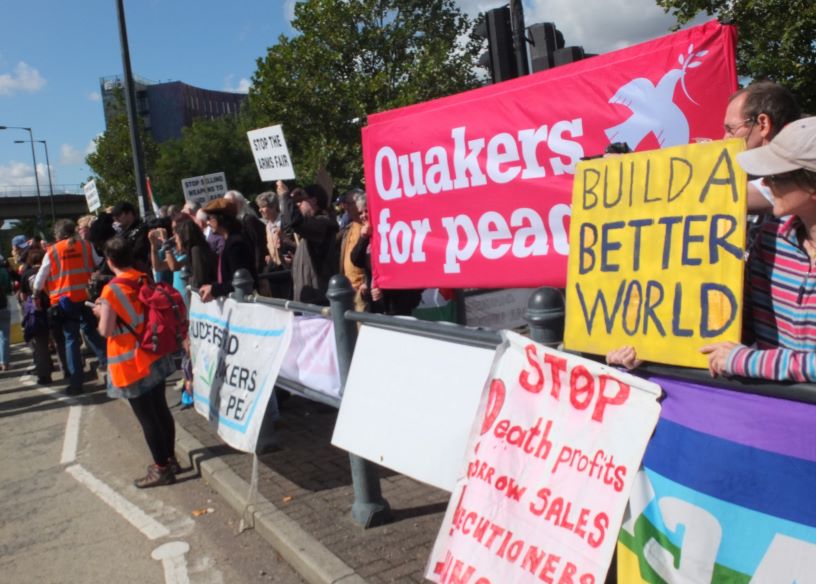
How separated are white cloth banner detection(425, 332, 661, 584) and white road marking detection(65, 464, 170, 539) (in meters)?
2.64

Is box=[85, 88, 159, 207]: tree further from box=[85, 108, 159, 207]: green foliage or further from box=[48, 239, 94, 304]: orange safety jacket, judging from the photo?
box=[48, 239, 94, 304]: orange safety jacket

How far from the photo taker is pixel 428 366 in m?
3.28

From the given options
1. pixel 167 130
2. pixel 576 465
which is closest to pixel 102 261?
pixel 576 465

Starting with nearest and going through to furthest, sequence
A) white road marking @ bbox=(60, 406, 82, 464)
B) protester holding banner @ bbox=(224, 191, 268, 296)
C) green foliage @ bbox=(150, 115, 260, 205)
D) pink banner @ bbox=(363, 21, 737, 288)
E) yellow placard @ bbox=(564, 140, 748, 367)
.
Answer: yellow placard @ bbox=(564, 140, 748, 367)
pink banner @ bbox=(363, 21, 737, 288)
white road marking @ bbox=(60, 406, 82, 464)
protester holding banner @ bbox=(224, 191, 268, 296)
green foliage @ bbox=(150, 115, 260, 205)

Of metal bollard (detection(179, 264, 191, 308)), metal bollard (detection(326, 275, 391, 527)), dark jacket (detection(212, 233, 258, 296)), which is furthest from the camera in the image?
metal bollard (detection(179, 264, 191, 308))

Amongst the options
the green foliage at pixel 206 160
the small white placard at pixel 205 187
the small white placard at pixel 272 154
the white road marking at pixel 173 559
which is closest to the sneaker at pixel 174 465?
the white road marking at pixel 173 559

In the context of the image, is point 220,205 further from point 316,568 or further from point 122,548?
point 316,568

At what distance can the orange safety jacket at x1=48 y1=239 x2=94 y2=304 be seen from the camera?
376 inches

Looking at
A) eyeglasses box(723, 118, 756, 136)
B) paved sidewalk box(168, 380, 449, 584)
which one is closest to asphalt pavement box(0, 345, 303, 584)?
paved sidewalk box(168, 380, 449, 584)

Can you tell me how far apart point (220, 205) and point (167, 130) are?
114756mm

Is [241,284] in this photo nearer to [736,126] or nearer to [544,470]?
[544,470]

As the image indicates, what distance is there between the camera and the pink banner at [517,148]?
3.00m

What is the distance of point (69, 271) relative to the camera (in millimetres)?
9578

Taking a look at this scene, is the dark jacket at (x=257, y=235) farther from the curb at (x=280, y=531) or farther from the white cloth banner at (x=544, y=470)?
the white cloth banner at (x=544, y=470)
